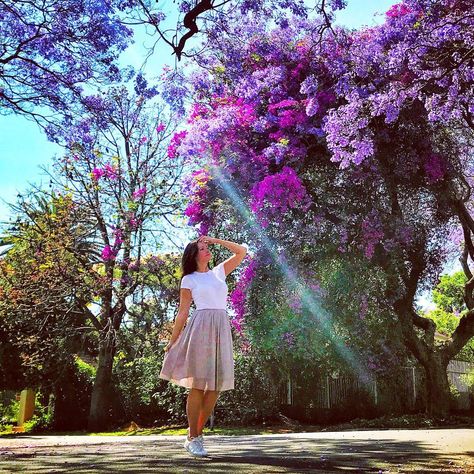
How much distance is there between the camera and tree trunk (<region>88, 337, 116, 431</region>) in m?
15.8

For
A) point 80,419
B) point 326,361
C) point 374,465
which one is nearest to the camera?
point 374,465

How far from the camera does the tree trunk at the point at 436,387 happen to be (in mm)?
11477

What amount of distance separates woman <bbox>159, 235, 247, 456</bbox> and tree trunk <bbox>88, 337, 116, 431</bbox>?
38.9 feet

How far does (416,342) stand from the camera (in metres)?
11.3

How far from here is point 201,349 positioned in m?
4.27

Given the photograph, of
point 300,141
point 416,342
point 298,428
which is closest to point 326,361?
point 298,428

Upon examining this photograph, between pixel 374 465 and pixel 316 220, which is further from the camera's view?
pixel 316 220

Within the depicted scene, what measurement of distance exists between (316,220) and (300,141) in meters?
1.27

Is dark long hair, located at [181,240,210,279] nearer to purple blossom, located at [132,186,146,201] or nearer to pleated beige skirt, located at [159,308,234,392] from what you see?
pleated beige skirt, located at [159,308,234,392]

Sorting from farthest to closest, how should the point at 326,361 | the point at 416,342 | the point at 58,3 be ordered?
the point at 326,361 < the point at 416,342 < the point at 58,3

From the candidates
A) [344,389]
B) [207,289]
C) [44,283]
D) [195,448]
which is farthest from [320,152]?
[44,283]

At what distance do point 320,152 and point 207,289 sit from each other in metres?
5.46

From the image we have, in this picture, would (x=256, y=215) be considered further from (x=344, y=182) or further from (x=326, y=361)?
(x=326, y=361)

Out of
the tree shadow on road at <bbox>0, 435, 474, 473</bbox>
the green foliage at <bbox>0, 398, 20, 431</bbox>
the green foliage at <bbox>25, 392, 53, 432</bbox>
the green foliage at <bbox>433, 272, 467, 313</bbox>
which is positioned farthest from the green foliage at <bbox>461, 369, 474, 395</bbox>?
the green foliage at <bbox>0, 398, 20, 431</bbox>
